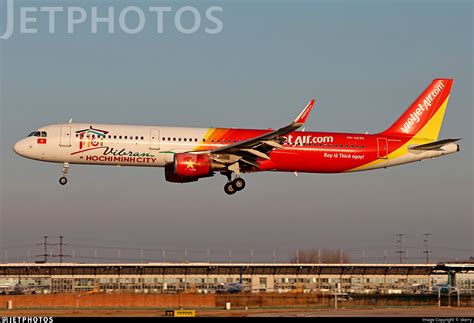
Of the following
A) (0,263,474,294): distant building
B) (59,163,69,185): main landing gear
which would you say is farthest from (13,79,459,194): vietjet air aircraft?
(0,263,474,294): distant building

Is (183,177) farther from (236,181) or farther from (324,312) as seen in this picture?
(324,312)

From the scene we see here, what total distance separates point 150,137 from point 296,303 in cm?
2093

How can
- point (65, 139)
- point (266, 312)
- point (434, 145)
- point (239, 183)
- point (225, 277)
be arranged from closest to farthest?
point (65, 139)
point (239, 183)
point (266, 312)
point (434, 145)
point (225, 277)

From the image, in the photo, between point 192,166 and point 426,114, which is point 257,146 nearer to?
point 192,166

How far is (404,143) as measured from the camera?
69.2 meters

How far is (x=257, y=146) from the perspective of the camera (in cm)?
6350

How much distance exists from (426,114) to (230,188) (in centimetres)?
1748

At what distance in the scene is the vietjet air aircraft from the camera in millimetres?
63000

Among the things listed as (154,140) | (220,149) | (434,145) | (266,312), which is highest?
(434,145)

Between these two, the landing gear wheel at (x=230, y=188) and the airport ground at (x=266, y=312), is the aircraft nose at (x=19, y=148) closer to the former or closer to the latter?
the airport ground at (x=266, y=312)

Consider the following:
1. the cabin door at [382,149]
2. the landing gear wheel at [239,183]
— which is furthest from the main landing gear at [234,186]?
the cabin door at [382,149]

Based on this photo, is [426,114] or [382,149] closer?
[382,149]

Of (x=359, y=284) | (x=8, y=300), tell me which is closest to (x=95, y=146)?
(x=8, y=300)

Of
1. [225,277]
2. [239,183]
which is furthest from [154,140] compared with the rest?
[225,277]
